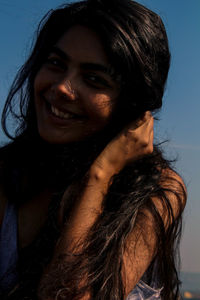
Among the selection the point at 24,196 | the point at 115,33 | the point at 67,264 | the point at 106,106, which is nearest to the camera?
the point at 67,264

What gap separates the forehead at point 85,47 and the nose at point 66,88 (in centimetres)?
16

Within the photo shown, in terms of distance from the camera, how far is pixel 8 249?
3.21m

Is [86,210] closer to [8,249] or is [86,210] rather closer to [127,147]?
[127,147]

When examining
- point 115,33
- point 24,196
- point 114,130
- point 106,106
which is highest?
point 115,33

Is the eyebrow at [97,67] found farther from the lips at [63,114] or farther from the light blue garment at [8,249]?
the light blue garment at [8,249]

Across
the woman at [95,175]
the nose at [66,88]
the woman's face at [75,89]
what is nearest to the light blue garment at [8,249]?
the woman at [95,175]

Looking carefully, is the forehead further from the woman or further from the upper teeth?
the upper teeth

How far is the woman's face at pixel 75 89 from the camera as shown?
302 cm

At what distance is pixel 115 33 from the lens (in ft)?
9.69

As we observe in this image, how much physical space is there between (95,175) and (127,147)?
0.35m

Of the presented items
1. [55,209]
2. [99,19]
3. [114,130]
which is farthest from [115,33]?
[55,209]

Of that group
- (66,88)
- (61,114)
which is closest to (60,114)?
(61,114)

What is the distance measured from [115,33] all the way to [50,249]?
5.19ft

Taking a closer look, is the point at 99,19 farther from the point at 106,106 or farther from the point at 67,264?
the point at 67,264
